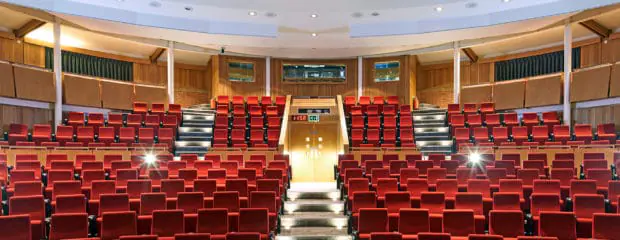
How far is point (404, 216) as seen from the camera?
468cm

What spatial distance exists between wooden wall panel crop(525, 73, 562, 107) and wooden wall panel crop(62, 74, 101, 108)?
319 inches

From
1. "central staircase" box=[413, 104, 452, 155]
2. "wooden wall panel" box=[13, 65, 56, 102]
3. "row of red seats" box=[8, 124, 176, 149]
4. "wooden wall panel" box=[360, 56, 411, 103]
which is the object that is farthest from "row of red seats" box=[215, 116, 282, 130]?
"wooden wall panel" box=[360, 56, 411, 103]

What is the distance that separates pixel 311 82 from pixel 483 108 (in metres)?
4.10

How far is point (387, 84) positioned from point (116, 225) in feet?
28.5

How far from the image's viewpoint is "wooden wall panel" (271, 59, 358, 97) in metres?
12.5

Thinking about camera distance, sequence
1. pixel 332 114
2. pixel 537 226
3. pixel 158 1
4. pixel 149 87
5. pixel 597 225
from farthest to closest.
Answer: pixel 149 87 → pixel 332 114 → pixel 158 1 → pixel 537 226 → pixel 597 225

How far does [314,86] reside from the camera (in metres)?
12.6

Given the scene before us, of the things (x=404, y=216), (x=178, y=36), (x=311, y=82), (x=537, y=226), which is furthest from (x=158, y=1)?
(x=537, y=226)

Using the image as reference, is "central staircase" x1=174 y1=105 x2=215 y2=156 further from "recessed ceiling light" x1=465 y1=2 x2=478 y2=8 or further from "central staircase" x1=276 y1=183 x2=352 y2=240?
"recessed ceiling light" x1=465 y1=2 x2=478 y2=8

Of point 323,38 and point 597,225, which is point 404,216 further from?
point 323,38

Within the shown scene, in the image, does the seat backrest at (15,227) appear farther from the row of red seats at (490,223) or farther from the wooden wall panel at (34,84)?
the wooden wall panel at (34,84)

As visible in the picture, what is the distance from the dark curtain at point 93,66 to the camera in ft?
35.2

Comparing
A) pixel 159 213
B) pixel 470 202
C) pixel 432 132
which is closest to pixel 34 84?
pixel 159 213

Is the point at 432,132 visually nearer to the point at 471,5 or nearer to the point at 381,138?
the point at 381,138
